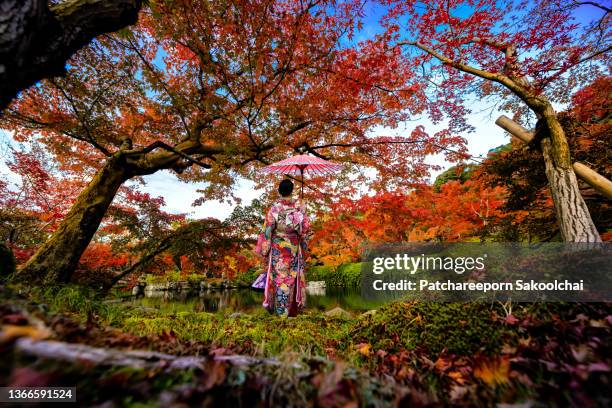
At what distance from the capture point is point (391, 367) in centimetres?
184

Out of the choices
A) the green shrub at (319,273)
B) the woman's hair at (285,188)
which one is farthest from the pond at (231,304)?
the green shrub at (319,273)

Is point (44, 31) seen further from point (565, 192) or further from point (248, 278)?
point (248, 278)

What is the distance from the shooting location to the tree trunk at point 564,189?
338cm

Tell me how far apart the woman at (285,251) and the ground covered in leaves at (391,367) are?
2.22 meters

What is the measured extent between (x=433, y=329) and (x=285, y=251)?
2.79 meters

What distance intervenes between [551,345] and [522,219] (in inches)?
224

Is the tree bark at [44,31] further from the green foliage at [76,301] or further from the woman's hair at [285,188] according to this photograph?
the woman's hair at [285,188]

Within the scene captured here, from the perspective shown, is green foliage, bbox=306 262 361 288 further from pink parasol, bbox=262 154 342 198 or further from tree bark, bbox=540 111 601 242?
tree bark, bbox=540 111 601 242

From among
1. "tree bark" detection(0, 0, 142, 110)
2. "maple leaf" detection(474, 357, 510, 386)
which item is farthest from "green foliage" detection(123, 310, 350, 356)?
"tree bark" detection(0, 0, 142, 110)

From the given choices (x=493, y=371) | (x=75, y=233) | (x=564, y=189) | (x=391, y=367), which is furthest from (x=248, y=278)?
(x=493, y=371)

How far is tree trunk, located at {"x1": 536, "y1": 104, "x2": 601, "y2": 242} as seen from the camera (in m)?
3.38

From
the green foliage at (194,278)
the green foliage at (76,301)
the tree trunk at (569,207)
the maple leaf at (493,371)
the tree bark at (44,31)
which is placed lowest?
the green foliage at (194,278)

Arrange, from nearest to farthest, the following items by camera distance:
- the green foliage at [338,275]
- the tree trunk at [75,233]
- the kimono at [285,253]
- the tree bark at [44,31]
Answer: the tree bark at [44,31], the tree trunk at [75,233], the kimono at [285,253], the green foliage at [338,275]

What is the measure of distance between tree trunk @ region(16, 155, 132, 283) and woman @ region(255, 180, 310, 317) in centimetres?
304
